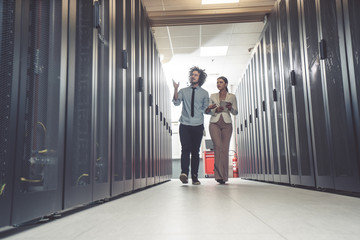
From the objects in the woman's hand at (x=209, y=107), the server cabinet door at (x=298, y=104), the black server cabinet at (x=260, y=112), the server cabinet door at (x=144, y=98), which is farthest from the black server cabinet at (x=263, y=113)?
the server cabinet door at (x=144, y=98)

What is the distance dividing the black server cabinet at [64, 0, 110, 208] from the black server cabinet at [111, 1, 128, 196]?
220mm

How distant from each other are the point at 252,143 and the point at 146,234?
217 inches

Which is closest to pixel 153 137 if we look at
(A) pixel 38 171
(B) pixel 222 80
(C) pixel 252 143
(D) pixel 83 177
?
(B) pixel 222 80

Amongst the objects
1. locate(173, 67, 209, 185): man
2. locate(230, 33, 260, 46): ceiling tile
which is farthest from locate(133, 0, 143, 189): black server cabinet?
locate(230, 33, 260, 46): ceiling tile

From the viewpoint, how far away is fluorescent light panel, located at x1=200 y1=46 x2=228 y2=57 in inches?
310

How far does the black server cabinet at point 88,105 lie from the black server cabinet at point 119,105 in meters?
0.22

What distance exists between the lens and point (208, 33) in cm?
695

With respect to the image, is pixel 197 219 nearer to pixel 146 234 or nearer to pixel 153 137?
pixel 146 234

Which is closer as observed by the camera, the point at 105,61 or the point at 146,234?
the point at 146,234

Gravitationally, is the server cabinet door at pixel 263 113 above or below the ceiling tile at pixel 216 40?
below

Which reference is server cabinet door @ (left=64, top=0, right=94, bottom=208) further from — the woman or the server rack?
the woman

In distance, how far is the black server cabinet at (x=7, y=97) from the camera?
3.39 feet

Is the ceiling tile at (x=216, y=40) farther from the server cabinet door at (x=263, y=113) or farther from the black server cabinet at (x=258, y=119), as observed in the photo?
the server cabinet door at (x=263, y=113)

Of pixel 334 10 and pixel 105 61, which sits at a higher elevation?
pixel 334 10
